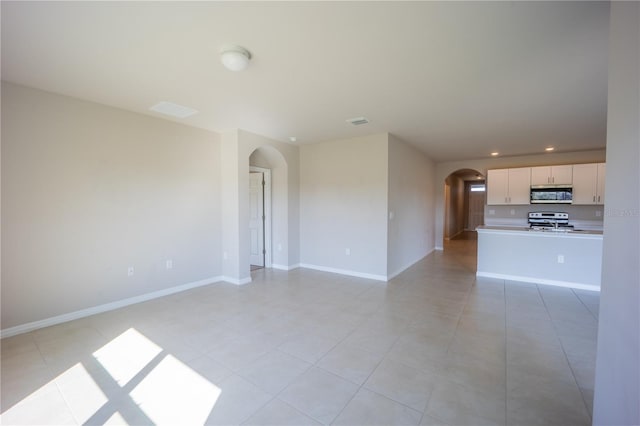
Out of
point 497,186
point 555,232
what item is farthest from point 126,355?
point 497,186

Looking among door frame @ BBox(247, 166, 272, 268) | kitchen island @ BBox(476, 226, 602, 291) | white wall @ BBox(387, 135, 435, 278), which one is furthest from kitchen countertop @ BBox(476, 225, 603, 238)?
door frame @ BBox(247, 166, 272, 268)

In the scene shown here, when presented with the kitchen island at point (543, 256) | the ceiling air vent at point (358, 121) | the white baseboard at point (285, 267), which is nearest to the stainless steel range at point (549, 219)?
the kitchen island at point (543, 256)

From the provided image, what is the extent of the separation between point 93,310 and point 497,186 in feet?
26.6

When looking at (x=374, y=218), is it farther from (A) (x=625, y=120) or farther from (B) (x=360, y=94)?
(A) (x=625, y=120)

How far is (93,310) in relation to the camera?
331 cm

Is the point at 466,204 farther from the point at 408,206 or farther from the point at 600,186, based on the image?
the point at 408,206

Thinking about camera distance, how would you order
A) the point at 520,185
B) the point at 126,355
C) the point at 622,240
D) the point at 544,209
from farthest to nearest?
the point at 544,209
the point at 520,185
the point at 126,355
the point at 622,240

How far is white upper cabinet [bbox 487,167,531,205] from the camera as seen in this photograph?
20.4 ft

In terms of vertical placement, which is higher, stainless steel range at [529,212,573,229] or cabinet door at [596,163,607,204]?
cabinet door at [596,163,607,204]

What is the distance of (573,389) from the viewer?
193 cm

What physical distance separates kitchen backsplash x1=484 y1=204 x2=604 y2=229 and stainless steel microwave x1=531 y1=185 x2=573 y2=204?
2.44ft

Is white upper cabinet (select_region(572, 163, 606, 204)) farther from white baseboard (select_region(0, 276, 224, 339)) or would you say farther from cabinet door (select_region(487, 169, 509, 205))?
white baseboard (select_region(0, 276, 224, 339))

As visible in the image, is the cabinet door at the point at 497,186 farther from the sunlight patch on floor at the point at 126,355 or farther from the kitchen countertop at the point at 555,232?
the sunlight patch on floor at the point at 126,355

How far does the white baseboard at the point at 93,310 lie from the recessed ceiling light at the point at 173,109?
2573mm
